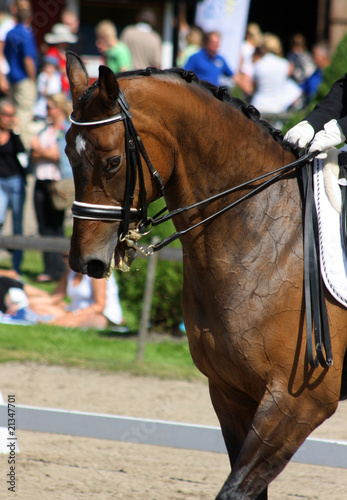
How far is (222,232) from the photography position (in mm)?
2957

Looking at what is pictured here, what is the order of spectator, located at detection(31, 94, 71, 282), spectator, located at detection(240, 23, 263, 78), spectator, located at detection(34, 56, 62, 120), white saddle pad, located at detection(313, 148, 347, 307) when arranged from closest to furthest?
white saddle pad, located at detection(313, 148, 347, 307) < spectator, located at detection(31, 94, 71, 282) < spectator, located at detection(34, 56, 62, 120) < spectator, located at detection(240, 23, 263, 78)

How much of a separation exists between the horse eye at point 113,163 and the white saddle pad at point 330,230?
85 cm

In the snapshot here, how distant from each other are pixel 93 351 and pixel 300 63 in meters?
7.36

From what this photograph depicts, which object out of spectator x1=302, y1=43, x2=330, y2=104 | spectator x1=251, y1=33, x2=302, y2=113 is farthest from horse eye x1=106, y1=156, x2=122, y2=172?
spectator x1=302, y1=43, x2=330, y2=104

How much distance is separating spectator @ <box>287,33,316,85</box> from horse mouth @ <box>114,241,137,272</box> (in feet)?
32.4

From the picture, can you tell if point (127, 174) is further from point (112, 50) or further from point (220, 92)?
point (112, 50)

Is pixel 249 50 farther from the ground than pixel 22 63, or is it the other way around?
pixel 249 50

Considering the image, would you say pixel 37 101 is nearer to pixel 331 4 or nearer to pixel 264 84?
pixel 264 84

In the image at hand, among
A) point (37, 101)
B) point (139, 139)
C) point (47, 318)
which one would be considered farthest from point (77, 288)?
point (139, 139)

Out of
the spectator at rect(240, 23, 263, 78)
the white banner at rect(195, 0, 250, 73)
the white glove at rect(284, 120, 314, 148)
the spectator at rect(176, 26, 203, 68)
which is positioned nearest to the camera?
the white glove at rect(284, 120, 314, 148)

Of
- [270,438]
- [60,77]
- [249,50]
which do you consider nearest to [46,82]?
[60,77]

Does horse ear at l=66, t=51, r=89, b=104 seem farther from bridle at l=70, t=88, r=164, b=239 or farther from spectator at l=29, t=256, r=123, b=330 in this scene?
spectator at l=29, t=256, r=123, b=330

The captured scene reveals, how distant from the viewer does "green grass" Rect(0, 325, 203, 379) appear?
684 cm

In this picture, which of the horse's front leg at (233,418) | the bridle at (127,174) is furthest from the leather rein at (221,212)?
the horse's front leg at (233,418)
